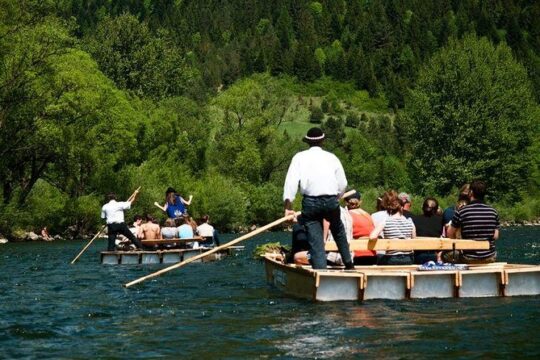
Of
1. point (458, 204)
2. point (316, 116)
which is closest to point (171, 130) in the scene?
point (458, 204)

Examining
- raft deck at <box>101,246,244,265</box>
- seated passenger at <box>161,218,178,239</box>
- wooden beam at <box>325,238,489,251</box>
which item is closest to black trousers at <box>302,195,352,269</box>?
wooden beam at <box>325,238,489,251</box>

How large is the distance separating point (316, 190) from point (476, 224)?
2.94 meters

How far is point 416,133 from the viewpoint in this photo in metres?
77.4

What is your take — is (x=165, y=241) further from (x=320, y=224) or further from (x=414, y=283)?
(x=414, y=283)

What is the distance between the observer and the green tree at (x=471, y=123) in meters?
73.9

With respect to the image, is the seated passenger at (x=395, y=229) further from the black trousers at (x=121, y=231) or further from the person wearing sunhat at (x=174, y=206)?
the person wearing sunhat at (x=174, y=206)

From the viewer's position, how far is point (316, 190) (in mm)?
14500

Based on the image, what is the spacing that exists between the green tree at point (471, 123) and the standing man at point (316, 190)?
59.3 m

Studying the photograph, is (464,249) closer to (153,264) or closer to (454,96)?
(153,264)

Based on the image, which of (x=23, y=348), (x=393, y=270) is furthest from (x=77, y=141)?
(x=23, y=348)

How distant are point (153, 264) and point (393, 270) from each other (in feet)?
39.9

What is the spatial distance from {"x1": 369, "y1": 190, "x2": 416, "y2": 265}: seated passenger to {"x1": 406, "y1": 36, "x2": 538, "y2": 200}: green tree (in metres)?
57.2

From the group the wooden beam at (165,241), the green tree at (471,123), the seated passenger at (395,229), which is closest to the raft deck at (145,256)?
the wooden beam at (165,241)

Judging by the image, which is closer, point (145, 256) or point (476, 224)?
point (476, 224)
